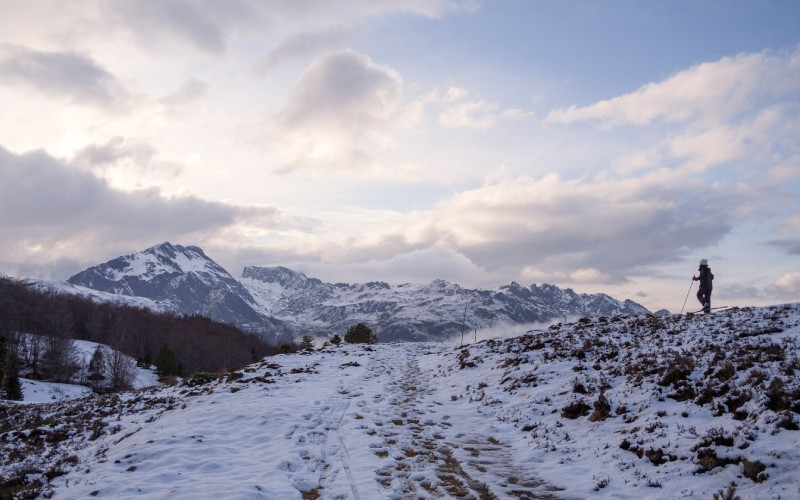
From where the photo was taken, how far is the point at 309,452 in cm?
1336

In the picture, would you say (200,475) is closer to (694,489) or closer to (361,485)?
(361,485)

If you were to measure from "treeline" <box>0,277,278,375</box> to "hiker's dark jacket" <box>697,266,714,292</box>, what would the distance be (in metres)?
124

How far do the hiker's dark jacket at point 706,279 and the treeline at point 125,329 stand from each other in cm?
12407

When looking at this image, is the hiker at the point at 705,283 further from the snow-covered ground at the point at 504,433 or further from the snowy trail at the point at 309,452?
the snowy trail at the point at 309,452

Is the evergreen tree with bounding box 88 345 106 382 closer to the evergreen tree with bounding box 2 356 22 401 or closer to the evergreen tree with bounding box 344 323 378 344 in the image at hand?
the evergreen tree with bounding box 2 356 22 401

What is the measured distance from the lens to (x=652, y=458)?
10.8 metres

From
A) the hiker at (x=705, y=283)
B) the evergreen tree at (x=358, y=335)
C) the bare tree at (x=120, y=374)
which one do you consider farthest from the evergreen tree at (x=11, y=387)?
the hiker at (x=705, y=283)

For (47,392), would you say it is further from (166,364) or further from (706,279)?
(706,279)

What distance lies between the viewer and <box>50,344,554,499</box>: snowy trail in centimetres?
1034

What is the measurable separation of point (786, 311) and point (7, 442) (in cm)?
3793

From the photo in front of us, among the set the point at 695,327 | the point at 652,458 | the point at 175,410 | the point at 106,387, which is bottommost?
the point at 106,387

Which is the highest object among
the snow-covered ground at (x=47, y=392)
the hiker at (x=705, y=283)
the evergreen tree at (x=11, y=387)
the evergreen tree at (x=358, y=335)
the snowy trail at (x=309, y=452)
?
the hiker at (x=705, y=283)

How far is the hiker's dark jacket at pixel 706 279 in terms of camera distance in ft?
96.3

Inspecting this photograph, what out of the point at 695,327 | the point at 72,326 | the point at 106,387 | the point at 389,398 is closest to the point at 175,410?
the point at 389,398
